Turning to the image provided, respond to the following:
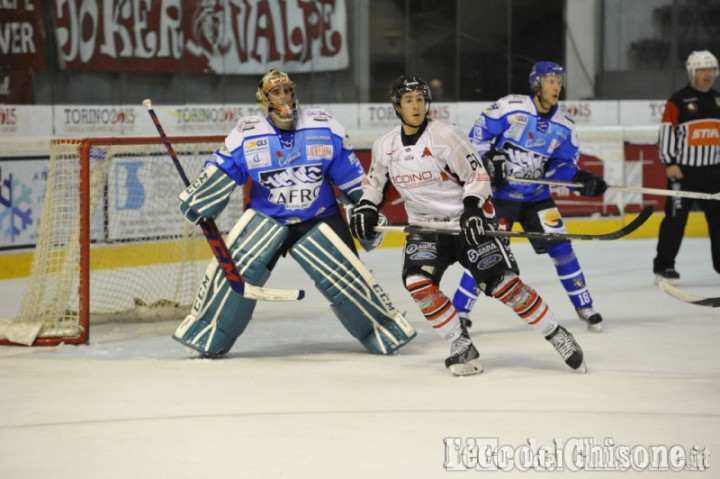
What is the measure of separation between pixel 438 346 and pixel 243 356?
2.64ft

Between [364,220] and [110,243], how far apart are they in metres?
2.70

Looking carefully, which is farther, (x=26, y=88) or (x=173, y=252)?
(x=26, y=88)

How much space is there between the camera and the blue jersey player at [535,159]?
18.8 feet

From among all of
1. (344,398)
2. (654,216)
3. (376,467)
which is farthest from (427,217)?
(654,216)

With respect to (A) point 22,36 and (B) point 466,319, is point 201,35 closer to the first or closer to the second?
(A) point 22,36

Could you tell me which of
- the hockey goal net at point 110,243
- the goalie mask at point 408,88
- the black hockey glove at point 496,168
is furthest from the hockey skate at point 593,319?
the hockey goal net at point 110,243

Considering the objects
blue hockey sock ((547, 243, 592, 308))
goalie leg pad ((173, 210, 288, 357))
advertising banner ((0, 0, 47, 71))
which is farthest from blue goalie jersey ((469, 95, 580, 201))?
advertising banner ((0, 0, 47, 71))

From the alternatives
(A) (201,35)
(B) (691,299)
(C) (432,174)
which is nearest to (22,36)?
(A) (201,35)

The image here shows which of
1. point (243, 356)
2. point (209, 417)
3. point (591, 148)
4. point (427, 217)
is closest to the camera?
point (209, 417)

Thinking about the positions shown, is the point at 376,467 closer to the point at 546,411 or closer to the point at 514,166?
the point at 546,411

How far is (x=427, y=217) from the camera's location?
15.6 ft

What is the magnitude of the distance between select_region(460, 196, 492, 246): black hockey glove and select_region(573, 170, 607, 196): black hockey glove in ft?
4.24

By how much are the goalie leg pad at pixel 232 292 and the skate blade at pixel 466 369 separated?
90cm

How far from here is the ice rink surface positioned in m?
3.53
